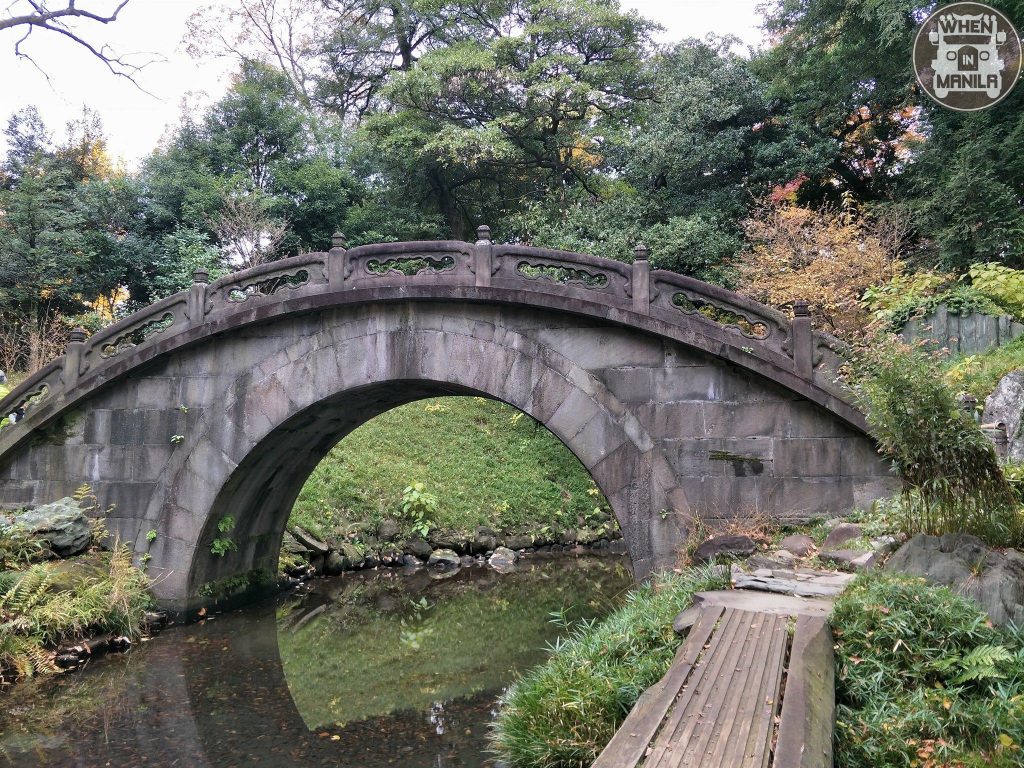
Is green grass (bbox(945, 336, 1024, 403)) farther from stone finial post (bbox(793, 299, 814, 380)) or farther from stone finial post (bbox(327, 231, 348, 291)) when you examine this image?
stone finial post (bbox(327, 231, 348, 291))

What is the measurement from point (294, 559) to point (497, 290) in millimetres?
6798

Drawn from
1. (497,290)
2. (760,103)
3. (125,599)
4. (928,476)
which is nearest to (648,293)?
(497,290)

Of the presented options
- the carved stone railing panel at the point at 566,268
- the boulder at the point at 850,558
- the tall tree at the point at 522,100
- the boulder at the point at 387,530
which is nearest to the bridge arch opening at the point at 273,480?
the carved stone railing panel at the point at 566,268

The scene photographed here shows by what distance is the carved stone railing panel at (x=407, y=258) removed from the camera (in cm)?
888

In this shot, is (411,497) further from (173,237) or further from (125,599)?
(173,237)

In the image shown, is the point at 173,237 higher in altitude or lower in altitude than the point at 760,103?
lower

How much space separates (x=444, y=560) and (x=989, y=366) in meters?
9.53

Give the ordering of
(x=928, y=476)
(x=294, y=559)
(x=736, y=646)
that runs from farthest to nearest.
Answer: (x=294, y=559), (x=928, y=476), (x=736, y=646)

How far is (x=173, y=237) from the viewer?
65.1 ft

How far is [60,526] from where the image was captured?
9.24m

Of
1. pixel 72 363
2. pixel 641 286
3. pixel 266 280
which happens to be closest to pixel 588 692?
pixel 641 286

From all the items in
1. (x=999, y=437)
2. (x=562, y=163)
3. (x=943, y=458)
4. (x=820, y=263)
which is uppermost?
(x=562, y=163)

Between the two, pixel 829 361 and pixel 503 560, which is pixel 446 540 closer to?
pixel 503 560

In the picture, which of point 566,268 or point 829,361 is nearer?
point 829,361
